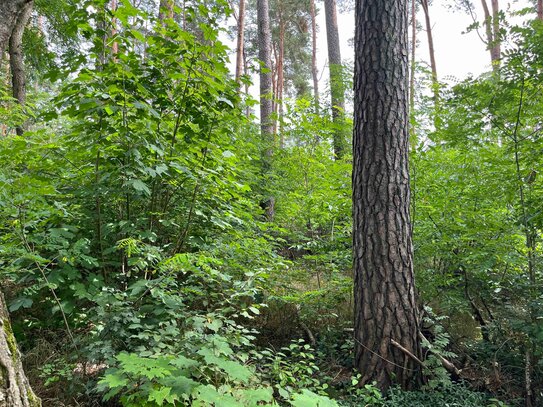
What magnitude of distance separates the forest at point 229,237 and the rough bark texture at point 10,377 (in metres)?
0.44

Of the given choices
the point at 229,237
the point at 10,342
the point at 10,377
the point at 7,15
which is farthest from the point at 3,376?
the point at 229,237

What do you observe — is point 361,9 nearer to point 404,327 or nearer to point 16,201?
point 404,327

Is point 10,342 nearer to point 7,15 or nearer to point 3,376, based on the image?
point 3,376

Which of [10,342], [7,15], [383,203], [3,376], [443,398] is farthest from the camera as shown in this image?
[383,203]

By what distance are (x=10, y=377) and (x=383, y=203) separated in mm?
2635

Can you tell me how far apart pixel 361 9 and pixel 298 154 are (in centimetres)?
234

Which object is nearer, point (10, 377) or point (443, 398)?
point (10, 377)

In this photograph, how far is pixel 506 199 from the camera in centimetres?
303

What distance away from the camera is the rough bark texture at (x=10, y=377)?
1.13 meters

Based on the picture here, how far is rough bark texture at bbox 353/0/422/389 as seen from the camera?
277cm

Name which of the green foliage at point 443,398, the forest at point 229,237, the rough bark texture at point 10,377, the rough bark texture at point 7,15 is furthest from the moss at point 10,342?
the green foliage at point 443,398

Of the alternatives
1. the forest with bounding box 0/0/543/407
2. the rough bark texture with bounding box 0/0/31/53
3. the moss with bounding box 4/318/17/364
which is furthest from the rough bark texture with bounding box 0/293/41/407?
the rough bark texture with bounding box 0/0/31/53

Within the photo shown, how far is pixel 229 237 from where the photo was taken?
9.93 ft

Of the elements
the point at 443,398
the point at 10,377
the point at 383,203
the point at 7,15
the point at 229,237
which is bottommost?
the point at 443,398
